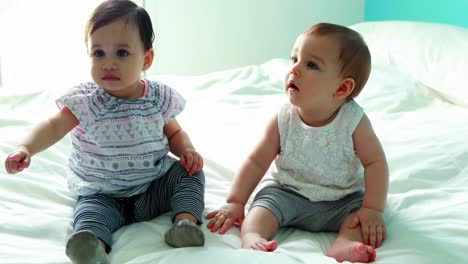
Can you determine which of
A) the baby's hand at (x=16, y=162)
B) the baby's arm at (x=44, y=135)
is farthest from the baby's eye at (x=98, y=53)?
the baby's hand at (x=16, y=162)

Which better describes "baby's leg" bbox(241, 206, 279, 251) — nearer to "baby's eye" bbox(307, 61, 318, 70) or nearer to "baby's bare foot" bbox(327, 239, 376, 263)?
"baby's bare foot" bbox(327, 239, 376, 263)

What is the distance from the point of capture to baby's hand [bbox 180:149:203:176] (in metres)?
1.07

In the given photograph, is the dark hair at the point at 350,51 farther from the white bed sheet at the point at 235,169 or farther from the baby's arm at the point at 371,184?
the white bed sheet at the point at 235,169

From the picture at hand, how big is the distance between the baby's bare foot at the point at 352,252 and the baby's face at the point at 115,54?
51cm

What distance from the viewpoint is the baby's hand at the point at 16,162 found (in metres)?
0.92

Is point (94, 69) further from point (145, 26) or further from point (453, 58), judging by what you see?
point (453, 58)

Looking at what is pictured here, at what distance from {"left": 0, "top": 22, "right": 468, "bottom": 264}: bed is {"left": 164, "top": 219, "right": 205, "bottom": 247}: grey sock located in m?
0.02

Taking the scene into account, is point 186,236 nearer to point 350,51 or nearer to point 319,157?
point 319,157

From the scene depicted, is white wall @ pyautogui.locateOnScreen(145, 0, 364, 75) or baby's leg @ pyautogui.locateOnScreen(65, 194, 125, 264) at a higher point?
baby's leg @ pyautogui.locateOnScreen(65, 194, 125, 264)

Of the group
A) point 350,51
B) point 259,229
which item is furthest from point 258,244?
point 350,51

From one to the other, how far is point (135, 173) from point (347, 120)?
0.44 m

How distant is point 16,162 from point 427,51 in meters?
1.59

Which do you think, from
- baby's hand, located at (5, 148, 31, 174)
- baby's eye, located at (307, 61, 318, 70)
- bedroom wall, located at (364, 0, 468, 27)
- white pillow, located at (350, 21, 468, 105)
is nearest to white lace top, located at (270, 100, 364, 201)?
baby's eye, located at (307, 61, 318, 70)

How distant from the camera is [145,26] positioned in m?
1.06
